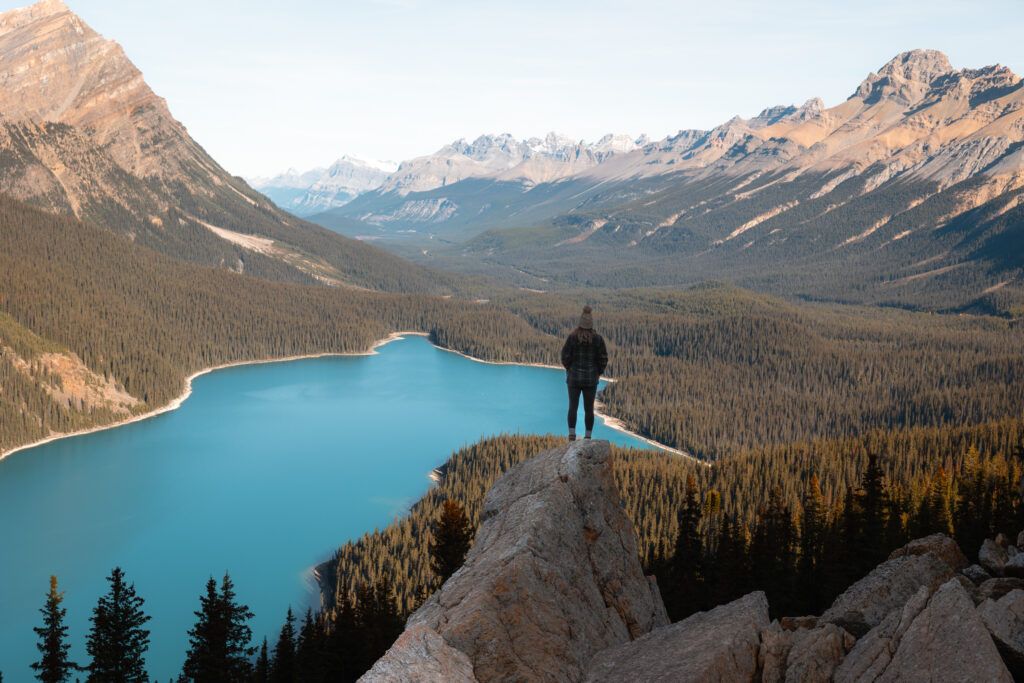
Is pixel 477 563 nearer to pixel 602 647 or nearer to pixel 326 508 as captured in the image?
pixel 602 647

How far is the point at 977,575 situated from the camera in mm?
26938

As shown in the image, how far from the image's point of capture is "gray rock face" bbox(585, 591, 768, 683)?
67.8 ft

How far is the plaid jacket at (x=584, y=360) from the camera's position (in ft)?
106

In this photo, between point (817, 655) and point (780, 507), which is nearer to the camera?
point (817, 655)

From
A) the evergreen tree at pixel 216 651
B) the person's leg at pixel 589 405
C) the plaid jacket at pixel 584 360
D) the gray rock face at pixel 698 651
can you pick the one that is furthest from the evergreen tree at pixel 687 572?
the gray rock face at pixel 698 651

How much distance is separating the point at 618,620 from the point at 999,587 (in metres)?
11.8

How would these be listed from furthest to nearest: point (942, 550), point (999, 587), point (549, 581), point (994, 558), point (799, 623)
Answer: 1. point (942, 550)
2. point (994, 558)
3. point (799, 623)
4. point (549, 581)
5. point (999, 587)

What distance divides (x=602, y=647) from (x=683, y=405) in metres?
177

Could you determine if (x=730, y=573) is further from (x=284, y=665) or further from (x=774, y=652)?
(x=774, y=652)

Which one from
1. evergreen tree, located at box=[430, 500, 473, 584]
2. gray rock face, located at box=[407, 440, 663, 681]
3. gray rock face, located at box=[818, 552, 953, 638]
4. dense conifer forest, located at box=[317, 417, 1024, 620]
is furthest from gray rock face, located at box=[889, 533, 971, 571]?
evergreen tree, located at box=[430, 500, 473, 584]

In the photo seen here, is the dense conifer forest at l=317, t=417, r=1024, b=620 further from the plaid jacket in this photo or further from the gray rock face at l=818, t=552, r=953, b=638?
the plaid jacket

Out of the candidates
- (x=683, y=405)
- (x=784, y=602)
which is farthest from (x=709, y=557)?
(x=683, y=405)

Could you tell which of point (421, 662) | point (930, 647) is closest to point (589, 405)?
point (421, 662)

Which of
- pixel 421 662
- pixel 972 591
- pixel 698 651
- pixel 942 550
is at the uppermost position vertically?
pixel 972 591
